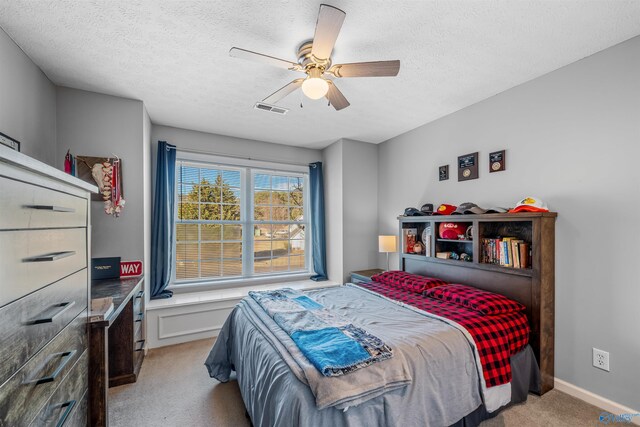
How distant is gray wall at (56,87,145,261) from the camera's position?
8.92ft

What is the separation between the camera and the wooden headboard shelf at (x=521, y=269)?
2281 millimetres

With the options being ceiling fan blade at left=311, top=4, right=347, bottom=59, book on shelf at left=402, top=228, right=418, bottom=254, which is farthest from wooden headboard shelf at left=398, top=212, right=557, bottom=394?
ceiling fan blade at left=311, top=4, right=347, bottom=59

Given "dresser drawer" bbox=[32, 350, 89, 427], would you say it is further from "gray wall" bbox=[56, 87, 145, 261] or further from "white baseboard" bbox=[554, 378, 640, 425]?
"white baseboard" bbox=[554, 378, 640, 425]

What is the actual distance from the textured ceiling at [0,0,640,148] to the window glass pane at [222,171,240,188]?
1283 mm

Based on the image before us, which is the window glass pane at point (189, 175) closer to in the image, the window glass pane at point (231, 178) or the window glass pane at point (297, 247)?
the window glass pane at point (231, 178)

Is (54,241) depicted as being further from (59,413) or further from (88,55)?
(88,55)

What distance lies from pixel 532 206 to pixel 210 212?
149 inches

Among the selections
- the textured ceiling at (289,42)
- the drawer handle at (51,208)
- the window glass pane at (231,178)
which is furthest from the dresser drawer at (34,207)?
the window glass pane at (231,178)

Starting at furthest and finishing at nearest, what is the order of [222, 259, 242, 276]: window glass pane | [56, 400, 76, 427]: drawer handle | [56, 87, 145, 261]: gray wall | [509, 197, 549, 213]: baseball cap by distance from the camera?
1. [222, 259, 242, 276]: window glass pane
2. [56, 87, 145, 261]: gray wall
3. [509, 197, 549, 213]: baseball cap
4. [56, 400, 76, 427]: drawer handle

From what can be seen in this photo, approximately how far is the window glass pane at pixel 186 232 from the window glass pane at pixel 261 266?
947 millimetres

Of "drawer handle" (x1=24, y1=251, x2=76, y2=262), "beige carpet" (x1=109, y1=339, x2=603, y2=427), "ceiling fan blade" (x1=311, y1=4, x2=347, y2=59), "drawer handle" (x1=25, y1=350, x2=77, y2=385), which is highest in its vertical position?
"ceiling fan blade" (x1=311, y1=4, x2=347, y2=59)

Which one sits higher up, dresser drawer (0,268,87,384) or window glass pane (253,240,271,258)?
dresser drawer (0,268,87,384)

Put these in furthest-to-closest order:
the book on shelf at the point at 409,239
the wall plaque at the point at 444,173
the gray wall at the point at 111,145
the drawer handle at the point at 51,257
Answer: the book on shelf at the point at 409,239 → the wall plaque at the point at 444,173 → the gray wall at the point at 111,145 → the drawer handle at the point at 51,257

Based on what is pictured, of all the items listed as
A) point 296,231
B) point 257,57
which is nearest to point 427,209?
point 296,231
